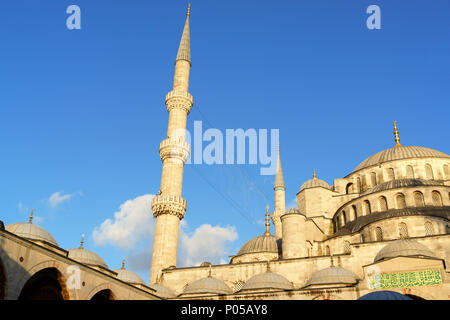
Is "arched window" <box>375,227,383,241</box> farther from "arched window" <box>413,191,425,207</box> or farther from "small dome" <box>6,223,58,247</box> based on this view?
"small dome" <box>6,223,58,247</box>

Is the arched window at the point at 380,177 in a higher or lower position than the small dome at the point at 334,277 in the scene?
higher

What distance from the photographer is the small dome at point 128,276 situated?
23.4m

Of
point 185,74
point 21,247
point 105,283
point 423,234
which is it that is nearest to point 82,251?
point 105,283

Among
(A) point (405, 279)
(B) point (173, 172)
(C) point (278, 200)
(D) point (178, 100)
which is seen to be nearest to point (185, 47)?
(D) point (178, 100)

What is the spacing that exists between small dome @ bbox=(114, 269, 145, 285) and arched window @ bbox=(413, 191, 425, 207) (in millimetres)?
16305

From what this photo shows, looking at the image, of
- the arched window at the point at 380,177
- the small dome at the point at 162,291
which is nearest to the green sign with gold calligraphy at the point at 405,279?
the small dome at the point at 162,291

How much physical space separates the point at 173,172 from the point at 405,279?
52.9 ft

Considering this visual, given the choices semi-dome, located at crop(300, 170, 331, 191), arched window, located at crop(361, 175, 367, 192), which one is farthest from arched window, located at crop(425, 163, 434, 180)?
semi-dome, located at crop(300, 170, 331, 191)

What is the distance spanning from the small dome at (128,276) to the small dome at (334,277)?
9263 millimetres

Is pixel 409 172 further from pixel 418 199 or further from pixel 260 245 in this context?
pixel 260 245

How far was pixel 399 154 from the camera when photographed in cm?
3117

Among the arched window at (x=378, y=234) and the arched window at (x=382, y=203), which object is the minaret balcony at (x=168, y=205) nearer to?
the arched window at (x=378, y=234)

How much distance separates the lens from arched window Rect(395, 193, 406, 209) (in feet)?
84.4

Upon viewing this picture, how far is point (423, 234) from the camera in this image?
22656 millimetres
